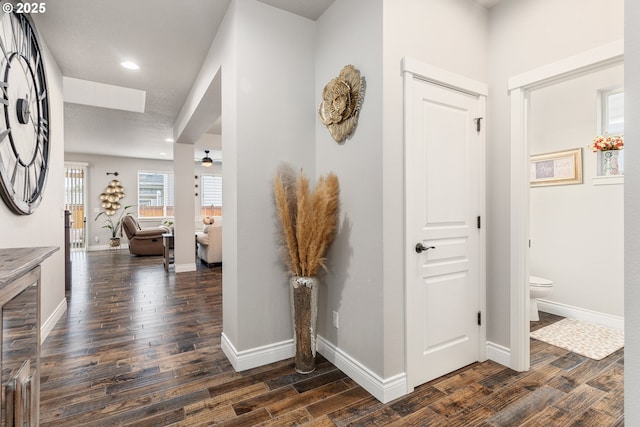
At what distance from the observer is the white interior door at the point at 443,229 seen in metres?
2.00

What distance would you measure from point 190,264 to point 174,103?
111 inches

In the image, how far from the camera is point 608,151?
2.98m

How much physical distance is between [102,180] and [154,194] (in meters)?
1.37

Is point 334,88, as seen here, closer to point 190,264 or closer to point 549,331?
point 549,331

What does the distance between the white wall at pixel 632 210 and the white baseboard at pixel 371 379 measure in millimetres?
1162

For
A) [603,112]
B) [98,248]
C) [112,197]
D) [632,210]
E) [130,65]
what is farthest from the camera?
[112,197]

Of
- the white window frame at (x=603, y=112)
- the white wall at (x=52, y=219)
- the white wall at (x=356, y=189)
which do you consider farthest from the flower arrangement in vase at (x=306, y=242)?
the white window frame at (x=603, y=112)

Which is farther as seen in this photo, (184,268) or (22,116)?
(184,268)

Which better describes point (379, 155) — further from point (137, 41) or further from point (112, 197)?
point (112, 197)

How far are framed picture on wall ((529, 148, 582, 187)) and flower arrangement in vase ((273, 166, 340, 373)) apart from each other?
2.69 m

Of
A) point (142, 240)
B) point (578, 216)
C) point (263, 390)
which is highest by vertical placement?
point (578, 216)

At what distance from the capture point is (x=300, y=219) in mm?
2145

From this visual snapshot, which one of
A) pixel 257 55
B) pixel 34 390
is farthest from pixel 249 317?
pixel 257 55

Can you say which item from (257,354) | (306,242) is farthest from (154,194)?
(306,242)
